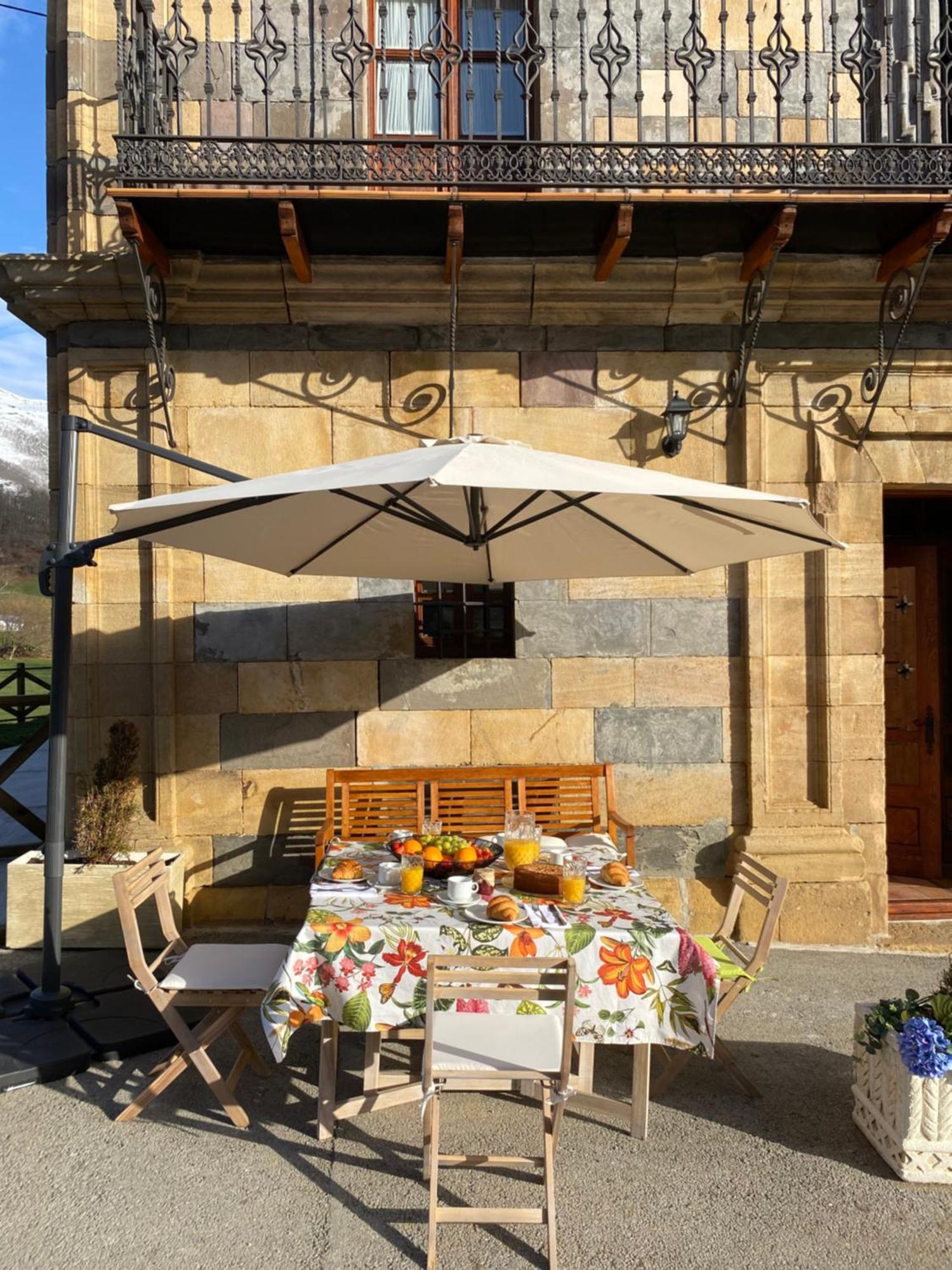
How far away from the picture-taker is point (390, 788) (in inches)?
228

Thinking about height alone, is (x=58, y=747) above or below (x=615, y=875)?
above

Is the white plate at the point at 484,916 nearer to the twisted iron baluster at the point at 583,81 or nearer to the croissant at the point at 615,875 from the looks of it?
the croissant at the point at 615,875

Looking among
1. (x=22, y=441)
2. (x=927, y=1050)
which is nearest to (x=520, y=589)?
(x=927, y=1050)

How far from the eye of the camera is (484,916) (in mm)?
3508

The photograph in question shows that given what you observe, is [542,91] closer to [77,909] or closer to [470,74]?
[470,74]

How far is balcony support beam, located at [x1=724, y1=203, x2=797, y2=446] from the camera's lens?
206 inches

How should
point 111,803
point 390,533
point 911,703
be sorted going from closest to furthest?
point 390,533, point 111,803, point 911,703

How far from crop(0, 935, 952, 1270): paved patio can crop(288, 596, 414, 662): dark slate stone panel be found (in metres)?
2.53

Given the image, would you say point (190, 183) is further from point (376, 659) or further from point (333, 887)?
point (333, 887)

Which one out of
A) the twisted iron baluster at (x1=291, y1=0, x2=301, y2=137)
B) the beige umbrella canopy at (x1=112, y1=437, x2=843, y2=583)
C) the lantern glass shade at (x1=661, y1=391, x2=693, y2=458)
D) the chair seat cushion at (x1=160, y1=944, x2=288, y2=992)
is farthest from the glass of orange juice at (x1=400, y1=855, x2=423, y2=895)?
the twisted iron baluster at (x1=291, y1=0, x2=301, y2=137)

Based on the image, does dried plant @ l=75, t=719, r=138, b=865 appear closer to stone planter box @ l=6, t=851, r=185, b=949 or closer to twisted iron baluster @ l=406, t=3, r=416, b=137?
stone planter box @ l=6, t=851, r=185, b=949

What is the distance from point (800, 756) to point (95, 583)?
4.60m

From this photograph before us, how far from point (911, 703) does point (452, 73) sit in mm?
5440

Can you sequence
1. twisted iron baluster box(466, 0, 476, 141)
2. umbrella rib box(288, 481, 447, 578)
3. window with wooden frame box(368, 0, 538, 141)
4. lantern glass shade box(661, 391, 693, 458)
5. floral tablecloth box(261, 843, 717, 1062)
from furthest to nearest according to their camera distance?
1. window with wooden frame box(368, 0, 538, 141)
2. lantern glass shade box(661, 391, 693, 458)
3. twisted iron baluster box(466, 0, 476, 141)
4. umbrella rib box(288, 481, 447, 578)
5. floral tablecloth box(261, 843, 717, 1062)
